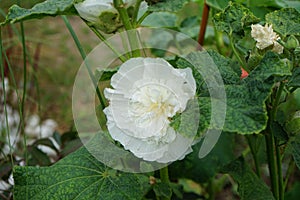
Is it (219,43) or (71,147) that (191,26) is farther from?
(71,147)

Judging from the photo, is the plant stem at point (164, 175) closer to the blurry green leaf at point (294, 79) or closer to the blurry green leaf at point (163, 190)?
the blurry green leaf at point (163, 190)

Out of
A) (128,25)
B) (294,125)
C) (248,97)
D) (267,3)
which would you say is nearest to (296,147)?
(294,125)

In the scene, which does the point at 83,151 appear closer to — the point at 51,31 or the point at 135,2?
the point at 135,2

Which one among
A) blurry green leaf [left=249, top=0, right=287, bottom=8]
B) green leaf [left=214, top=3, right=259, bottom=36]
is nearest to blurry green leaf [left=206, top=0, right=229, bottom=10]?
blurry green leaf [left=249, top=0, right=287, bottom=8]

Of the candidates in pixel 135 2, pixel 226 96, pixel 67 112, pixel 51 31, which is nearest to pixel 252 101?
pixel 226 96

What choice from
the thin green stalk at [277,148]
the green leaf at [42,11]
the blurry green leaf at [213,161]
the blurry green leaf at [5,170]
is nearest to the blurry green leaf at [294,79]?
the thin green stalk at [277,148]

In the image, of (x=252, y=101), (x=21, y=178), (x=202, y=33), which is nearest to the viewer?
(x=252, y=101)
